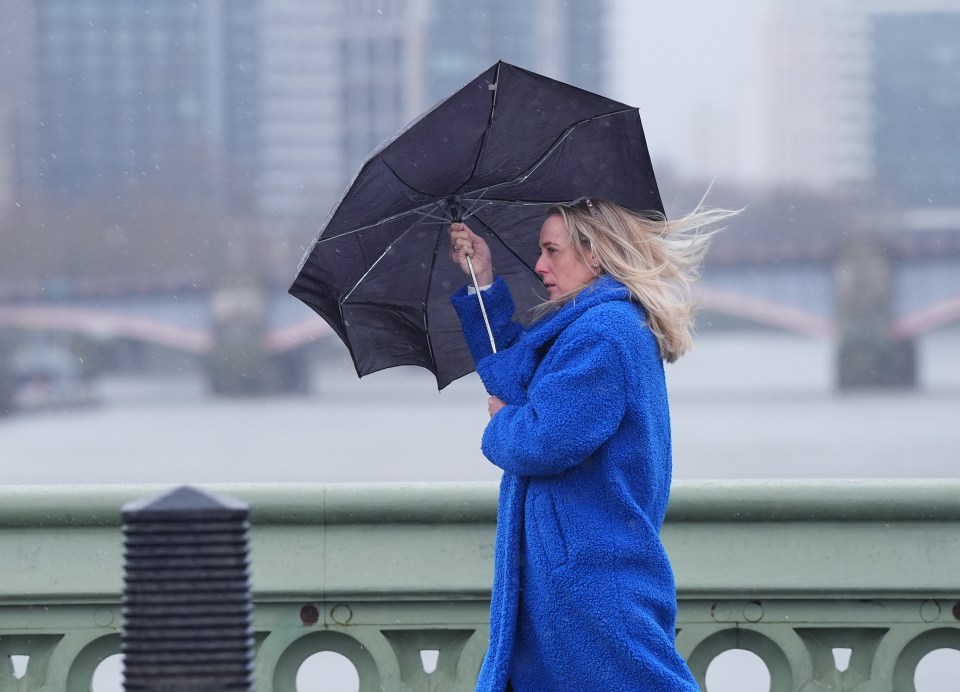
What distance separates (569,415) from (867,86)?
2672 inches

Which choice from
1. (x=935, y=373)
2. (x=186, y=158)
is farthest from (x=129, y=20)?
(x=935, y=373)

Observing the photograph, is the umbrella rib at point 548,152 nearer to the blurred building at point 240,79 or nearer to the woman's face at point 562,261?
the woman's face at point 562,261

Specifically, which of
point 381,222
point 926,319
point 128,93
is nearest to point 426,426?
point 128,93

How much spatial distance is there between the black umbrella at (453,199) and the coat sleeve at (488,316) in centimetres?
14

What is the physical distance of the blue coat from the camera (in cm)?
195

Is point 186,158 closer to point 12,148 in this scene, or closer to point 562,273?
point 12,148

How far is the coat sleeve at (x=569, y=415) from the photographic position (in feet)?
6.33

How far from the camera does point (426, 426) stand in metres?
56.7

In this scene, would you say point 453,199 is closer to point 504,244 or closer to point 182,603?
point 504,244

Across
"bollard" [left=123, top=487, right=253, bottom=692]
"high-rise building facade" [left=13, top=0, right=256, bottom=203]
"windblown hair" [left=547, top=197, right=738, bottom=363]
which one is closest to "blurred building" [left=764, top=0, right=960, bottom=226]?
"high-rise building facade" [left=13, top=0, right=256, bottom=203]

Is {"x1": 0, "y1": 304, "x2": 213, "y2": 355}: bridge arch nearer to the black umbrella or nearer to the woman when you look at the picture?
the black umbrella

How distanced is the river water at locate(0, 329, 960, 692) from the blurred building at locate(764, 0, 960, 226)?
1014cm

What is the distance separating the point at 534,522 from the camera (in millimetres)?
2037

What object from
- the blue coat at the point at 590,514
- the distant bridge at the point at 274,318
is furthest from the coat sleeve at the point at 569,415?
the distant bridge at the point at 274,318
